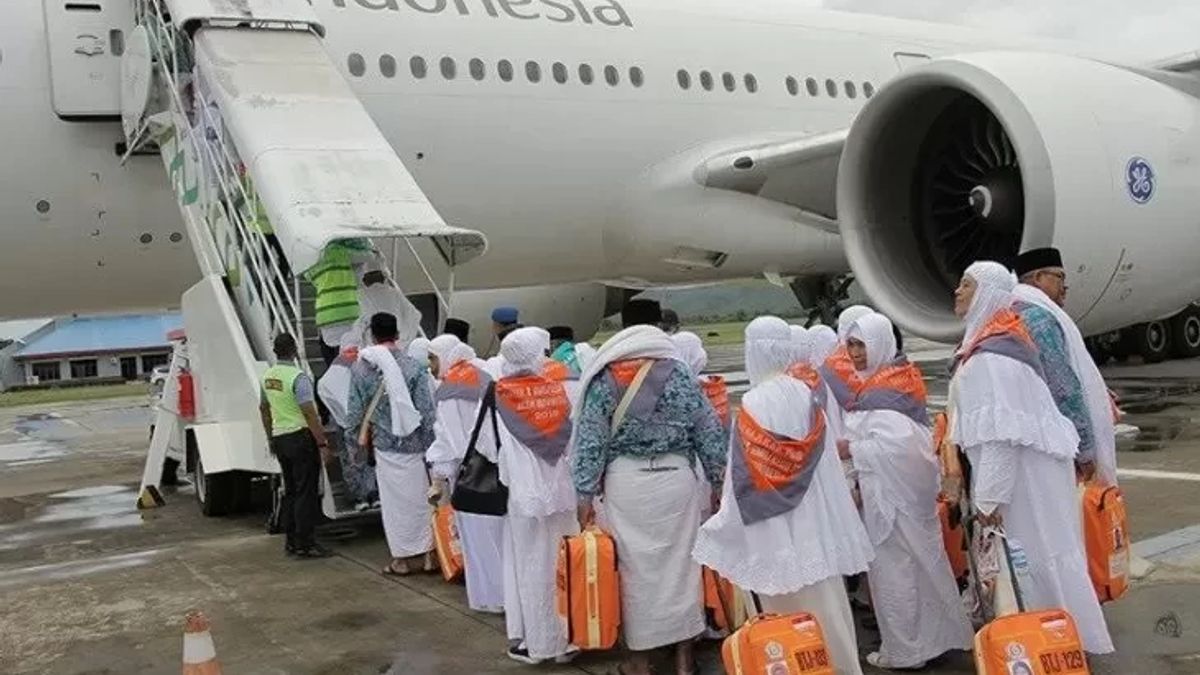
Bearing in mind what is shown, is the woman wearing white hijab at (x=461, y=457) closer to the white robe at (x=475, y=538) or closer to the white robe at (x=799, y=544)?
the white robe at (x=475, y=538)

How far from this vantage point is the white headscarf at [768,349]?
12.4 ft

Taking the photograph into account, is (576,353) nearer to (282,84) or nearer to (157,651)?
(157,651)

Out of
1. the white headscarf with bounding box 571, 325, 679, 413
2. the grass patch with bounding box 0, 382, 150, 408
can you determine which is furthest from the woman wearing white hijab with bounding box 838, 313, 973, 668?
the grass patch with bounding box 0, 382, 150, 408

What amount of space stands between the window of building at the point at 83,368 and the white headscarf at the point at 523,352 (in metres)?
57.0

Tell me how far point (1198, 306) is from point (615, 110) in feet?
24.0

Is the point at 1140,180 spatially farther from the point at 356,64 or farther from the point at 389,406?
the point at 356,64

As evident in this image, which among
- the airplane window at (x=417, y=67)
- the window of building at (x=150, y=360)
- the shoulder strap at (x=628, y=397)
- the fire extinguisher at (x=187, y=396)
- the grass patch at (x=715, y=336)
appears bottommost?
the shoulder strap at (x=628, y=397)

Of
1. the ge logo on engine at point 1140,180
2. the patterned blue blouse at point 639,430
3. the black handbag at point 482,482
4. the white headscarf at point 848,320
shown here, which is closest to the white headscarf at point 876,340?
the white headscarf at point 848,320

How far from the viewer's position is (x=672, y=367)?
4.05 m

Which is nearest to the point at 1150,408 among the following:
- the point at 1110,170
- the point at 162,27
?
the point at 1110,170

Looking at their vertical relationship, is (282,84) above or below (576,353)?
above

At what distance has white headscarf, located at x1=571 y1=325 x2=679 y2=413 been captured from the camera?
158 inches

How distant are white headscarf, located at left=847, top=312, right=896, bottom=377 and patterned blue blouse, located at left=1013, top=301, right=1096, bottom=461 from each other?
0.49m

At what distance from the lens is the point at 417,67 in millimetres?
9320
